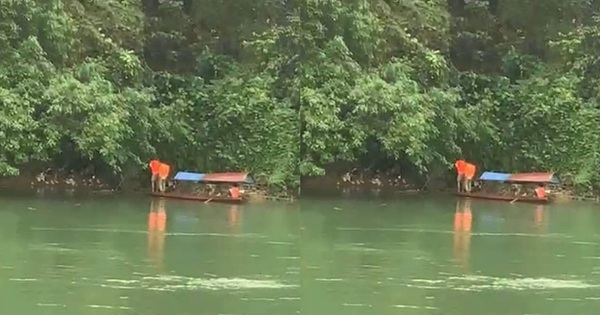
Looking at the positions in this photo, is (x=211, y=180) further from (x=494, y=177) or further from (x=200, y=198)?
(x=494, y=177)

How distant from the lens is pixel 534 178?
12.7 ft

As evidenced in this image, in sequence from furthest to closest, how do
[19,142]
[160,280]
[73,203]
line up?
[19,142] < [73,203] < [160,280]

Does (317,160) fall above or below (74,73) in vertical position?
below

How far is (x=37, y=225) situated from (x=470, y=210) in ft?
7.32

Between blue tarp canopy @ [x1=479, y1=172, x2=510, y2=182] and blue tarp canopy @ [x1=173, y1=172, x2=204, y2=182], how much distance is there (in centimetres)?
130

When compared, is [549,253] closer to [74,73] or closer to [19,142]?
[74,73]

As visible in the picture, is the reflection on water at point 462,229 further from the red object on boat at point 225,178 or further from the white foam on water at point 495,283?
the red object on boat at point 225,178

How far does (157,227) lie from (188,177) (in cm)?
37

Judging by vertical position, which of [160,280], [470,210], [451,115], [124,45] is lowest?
[160,280]

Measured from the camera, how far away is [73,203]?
438cm

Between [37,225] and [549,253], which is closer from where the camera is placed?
[549,253]

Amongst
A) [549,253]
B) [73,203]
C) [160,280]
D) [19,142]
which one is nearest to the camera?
[160,280]

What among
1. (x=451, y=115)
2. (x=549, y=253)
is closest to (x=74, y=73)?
(x=451, y=115)

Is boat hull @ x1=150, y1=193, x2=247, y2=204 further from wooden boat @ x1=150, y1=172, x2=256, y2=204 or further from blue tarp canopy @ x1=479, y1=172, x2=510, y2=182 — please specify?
blue tarp canopy @ x1=479, y1=172, x2=510, y2=182
